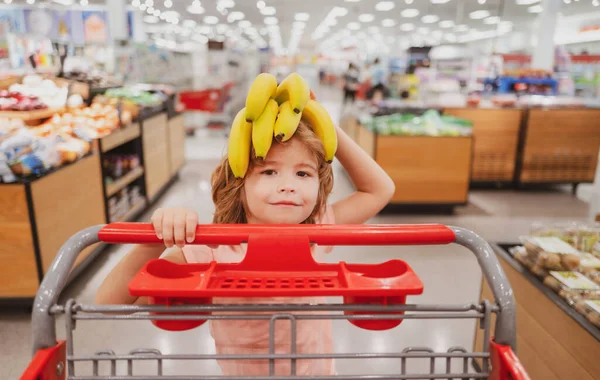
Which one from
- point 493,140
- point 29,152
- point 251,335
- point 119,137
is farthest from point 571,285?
point 493,140

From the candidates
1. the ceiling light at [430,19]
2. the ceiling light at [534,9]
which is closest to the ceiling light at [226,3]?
the ceiling light at [430,19]

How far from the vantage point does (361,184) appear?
1322 mm

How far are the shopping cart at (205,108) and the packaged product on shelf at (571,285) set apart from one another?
10.2 metres

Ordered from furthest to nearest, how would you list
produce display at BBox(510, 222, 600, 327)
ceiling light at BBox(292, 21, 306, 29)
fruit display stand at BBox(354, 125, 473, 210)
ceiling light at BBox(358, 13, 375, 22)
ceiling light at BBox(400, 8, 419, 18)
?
1. ceiling light at BBox(292, 21, 306, 29)
2. ceiling light at BBox(358, 13, 375, 22)
3. ceiling light at BBox(400, 8, 419, 18)
4. fruit display stand at BBox(354, 125, 473, 210)
5. produce display at BBox(510, 222, 600, 327)

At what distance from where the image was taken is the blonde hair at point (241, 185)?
1.01m

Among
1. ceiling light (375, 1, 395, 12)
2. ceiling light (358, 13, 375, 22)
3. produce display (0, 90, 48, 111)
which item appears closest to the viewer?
produce display (0, 90, 48, 111)

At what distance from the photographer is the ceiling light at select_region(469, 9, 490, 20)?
18.0 meters

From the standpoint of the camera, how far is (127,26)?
10531 mm

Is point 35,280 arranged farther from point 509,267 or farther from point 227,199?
point 509,267

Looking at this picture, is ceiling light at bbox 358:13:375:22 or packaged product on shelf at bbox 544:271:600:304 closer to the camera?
packaged product on shelf at bbox 544:271:600:304

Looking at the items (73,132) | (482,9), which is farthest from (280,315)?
(482,9)

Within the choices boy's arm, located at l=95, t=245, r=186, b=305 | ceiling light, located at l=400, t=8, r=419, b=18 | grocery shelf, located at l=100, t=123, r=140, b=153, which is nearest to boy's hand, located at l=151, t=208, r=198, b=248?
boy's arm, located at l=95, t=245, r=186, b=305

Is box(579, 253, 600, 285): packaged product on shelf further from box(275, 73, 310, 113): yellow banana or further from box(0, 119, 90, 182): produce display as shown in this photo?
box(0, 119, 90, 182): produce display

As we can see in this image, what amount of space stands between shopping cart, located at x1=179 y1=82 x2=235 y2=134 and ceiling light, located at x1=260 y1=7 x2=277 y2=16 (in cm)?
761
